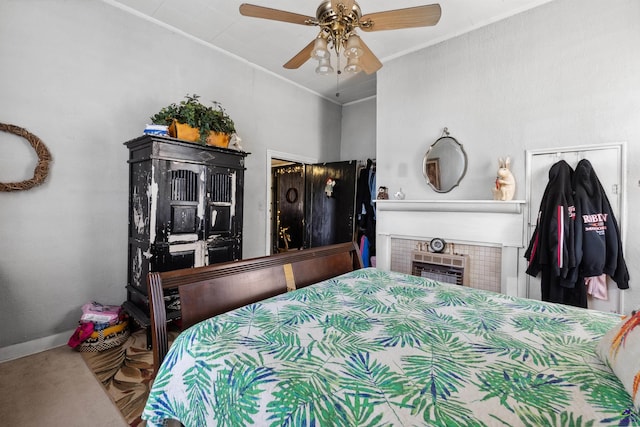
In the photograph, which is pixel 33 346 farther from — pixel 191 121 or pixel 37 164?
pixel 191 121

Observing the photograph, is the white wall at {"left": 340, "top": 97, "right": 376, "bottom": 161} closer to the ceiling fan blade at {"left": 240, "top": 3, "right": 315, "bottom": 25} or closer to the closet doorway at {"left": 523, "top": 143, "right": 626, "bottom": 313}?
the closet doorway at {"left": 523, "top": 143, "right": 626, "bottom": 313}

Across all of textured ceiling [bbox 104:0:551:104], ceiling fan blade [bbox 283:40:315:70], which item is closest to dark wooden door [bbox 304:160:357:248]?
textured ceiling [bbox 104:0:551:104]

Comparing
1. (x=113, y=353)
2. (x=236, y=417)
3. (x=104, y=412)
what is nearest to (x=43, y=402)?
(x=104, y=412)

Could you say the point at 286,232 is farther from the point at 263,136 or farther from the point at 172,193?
the point at 172,193

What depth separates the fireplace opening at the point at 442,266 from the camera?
2.97m

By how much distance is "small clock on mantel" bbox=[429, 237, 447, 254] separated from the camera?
308 cm

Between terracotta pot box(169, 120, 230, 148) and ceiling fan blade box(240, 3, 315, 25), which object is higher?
ceiling fan blade box(240, 3, 315, 25)

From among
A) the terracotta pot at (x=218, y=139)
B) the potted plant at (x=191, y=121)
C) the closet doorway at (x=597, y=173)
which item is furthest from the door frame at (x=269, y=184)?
the closet doorway at (x=597, y=173)

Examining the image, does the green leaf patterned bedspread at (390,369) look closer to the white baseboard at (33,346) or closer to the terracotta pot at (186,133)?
the terracotta pot at (186,133)

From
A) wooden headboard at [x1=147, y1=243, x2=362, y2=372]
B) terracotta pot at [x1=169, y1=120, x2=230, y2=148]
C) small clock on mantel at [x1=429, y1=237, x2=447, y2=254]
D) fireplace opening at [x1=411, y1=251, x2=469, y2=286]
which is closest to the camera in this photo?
wooden headboard at [x1=147, y1=243, x2=362, y2=372]

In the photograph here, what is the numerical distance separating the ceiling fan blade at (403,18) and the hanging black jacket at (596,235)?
5.96 feet

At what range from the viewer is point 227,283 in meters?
1.42

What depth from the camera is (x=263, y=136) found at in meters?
3.96

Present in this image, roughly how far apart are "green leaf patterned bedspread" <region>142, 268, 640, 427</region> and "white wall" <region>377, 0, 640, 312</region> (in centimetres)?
→ 186
